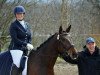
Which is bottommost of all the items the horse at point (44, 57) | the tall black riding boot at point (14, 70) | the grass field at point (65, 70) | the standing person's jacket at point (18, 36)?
the grass field at point (65, 70)

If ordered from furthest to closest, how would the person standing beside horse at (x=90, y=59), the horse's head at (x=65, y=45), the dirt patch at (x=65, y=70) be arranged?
the dirt patch at (x=65, y=70), the person standing beside horse at (x=90, y=59), the horse's head at (x=65, y=45)

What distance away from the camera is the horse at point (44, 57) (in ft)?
23.7

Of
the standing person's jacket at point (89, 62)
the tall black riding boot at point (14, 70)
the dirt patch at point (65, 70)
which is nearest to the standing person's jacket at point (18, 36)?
the tall black riding boot at point (14, 70)

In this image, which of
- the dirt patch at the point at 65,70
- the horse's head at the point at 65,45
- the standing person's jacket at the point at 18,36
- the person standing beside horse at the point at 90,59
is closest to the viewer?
the horse's head at the point at 65,45

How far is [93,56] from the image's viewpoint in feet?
23.7

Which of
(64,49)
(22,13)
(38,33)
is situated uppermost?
(22,13)

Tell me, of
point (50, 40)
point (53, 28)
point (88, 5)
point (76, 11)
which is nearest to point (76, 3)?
point (76, 11)

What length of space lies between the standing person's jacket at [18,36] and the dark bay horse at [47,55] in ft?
0.95

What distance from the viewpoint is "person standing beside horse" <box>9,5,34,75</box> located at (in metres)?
Result: 7.33

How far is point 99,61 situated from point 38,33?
36.7ft

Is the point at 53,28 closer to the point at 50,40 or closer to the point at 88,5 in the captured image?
the point at 88,5

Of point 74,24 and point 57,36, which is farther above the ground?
point 57,36

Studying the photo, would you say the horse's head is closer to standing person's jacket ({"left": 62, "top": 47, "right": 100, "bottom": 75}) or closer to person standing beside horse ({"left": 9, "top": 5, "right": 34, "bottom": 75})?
standing person's jacket ({"left": 62, "top": 47, "right": 100, "bottom": 75})

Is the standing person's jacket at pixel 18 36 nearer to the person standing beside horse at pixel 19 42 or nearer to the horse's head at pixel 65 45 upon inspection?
the person standing beside horse at pixel 19 42
